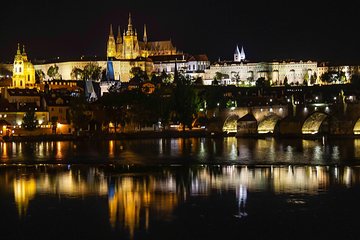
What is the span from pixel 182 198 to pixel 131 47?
117 metres

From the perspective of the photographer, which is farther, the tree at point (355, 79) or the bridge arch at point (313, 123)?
the tree at point (355, 79)

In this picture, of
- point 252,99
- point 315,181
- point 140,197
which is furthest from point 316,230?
point 252,99

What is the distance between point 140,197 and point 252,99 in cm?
6043

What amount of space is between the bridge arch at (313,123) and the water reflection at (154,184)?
25.4 metres

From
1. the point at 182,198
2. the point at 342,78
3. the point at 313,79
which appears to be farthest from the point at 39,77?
the point at 182,198

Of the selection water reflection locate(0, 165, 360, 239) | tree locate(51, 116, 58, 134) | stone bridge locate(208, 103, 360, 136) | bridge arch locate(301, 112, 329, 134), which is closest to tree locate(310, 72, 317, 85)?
stone bridge locate(208, 103, 360, 136)

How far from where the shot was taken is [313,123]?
55594mm

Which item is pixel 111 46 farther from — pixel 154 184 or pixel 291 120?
pixel 154 184

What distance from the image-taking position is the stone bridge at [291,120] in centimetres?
4938

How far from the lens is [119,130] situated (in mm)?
63656

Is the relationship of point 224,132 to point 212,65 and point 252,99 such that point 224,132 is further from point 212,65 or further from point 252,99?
point 212,65

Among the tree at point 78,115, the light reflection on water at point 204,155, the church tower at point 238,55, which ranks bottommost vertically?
the light reflection on water at point 204,155

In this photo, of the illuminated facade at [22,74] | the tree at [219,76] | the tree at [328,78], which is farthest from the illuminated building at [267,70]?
the illuminated facade at [22,74]

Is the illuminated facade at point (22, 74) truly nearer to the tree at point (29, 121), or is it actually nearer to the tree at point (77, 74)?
the tree at point (29, 121)
